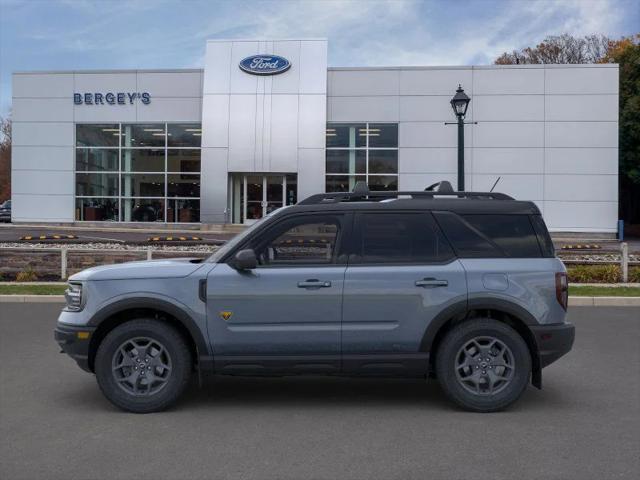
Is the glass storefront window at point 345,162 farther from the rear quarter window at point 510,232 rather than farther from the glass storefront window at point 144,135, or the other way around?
the rear quarter window at point 510,232

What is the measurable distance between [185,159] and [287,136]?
17.8 ft

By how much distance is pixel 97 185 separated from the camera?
33.9m

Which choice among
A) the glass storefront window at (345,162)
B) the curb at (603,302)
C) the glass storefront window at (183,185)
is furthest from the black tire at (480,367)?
the glass storefront window at (183,185)

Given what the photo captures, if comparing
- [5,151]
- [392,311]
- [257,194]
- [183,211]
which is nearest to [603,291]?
[392,311]

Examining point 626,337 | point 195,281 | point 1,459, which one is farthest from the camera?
point 626,337

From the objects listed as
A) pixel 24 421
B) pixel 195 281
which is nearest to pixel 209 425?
pixel 195 281

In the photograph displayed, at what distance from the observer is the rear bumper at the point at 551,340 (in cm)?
550

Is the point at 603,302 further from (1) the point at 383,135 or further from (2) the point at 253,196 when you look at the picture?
(2) the point at 253,196

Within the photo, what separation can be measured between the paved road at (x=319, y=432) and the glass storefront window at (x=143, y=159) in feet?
89.3

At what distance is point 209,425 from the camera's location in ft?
17.1

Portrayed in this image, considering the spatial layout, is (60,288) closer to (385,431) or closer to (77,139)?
(385,431)

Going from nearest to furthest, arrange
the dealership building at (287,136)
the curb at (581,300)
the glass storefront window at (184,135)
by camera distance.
→ the curb at (581,300) → the dealership building at (287,136) → the glass storefront window at (184,135)

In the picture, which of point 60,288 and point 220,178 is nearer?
point 60,288

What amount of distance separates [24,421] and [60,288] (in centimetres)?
944
